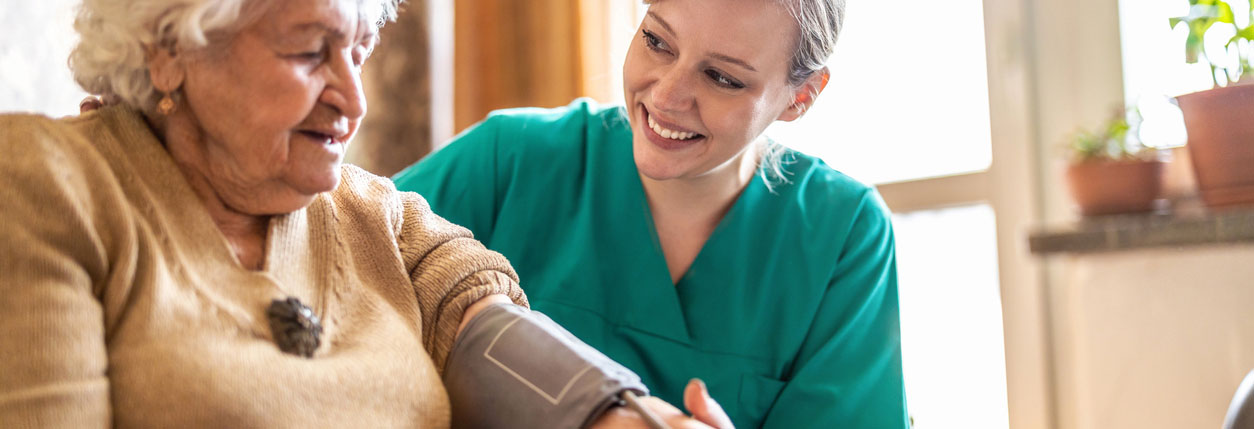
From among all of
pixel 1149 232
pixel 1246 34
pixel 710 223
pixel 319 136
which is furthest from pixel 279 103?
pixel 1246 34

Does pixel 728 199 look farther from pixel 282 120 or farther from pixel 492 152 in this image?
pixel 282 120

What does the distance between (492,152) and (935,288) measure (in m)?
1.06

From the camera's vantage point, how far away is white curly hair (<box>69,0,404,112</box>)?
84 cm

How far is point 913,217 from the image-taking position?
2.21 metres

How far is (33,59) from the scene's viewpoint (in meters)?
2.13

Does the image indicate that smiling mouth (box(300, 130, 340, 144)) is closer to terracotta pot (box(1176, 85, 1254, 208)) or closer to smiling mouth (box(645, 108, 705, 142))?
smiling mouth (box(645, 108, 705, 142))

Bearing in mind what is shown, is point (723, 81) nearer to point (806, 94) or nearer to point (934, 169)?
point (806, 94)

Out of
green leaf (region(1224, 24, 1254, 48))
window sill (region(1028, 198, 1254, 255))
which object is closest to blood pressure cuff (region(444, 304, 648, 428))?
window sill (region(1028, 198, 1254, 255))

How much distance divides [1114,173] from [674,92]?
0.72 m

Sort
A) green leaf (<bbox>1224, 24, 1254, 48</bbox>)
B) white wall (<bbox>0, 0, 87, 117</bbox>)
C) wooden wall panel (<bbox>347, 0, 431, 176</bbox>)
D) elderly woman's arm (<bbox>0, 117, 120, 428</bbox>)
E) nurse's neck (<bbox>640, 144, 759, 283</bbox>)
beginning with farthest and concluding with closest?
wooden wall panel (<bbox>347, 0, 431, 176</bbox>) < white wall (<bbox>0, 0, 87, 117</bbox>) < nurse's neck (<bbox>640, 144, 759, 283</bbox>) < green leaf (<bbox>1224, 24, 1254, 48</bbox>) < elderly woman's arm (<bbox>0, 117, 120, 428</bbox>)

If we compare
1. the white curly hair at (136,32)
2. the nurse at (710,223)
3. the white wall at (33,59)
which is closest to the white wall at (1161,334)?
the nurse at (710,223)

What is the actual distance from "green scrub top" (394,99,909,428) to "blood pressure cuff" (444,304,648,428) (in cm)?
48

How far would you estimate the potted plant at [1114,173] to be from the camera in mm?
1579

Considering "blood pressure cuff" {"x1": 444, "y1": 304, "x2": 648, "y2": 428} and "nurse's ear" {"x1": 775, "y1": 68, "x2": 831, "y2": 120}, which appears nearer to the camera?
"blood pressure cuff" {"x1": 444, "y1": 304, "x2": 648, "y2": 428}
